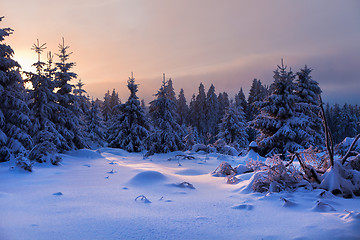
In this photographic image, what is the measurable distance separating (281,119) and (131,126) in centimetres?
1341

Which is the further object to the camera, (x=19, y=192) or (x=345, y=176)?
(x=19, y=192)

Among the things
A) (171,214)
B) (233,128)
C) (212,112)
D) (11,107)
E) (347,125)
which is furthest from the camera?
(212,112)

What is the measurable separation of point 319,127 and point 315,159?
19220 mm

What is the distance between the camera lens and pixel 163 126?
741 inches

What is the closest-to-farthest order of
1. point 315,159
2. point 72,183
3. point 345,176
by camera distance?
point 345,176
point 315,159
point 72,183

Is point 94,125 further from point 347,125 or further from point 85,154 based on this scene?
point 347,125

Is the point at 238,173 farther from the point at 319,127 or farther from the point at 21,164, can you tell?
the point at 319,127

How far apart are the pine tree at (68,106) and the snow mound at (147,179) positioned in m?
12.5

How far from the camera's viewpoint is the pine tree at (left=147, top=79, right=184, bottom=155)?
18.3 meters

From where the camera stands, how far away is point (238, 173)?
6672mm

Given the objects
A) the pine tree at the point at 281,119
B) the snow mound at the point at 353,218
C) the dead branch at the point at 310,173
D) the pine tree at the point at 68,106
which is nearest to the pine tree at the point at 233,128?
the pine tree at the point at 281,119

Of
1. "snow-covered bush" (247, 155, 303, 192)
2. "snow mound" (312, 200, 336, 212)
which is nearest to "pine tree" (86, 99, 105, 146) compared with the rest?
"snow-covered bush" (247, 155, 303, 192)

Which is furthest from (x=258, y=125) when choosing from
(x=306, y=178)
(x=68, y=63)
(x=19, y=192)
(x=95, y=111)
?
(x=95, y=111)

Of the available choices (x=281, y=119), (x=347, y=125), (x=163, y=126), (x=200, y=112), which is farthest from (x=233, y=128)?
(x=347, y=125)
